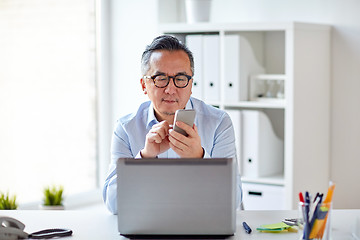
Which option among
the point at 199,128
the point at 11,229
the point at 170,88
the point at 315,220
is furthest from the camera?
the point at 199,128

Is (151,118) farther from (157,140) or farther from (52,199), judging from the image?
(52,199)

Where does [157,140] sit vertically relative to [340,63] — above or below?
below

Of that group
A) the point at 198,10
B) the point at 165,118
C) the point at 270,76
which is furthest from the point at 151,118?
the point at 198,10

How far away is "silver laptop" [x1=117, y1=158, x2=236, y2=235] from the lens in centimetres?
177

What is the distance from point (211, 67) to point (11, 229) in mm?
2072

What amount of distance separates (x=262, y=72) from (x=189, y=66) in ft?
4.96

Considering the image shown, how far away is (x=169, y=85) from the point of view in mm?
2375

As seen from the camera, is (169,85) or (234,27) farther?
(234,27)

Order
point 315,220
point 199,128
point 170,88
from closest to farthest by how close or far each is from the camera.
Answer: point 315,220 < point 170,88 < point 199,128

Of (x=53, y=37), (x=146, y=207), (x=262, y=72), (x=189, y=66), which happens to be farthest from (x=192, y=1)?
(x=146, y=207)

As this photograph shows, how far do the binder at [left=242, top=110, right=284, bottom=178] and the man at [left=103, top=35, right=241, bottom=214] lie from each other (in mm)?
1045

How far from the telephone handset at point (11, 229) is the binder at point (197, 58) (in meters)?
2.00

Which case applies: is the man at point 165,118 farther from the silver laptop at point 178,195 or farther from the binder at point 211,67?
the binder at point 211,67

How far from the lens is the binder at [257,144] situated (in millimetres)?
3617
